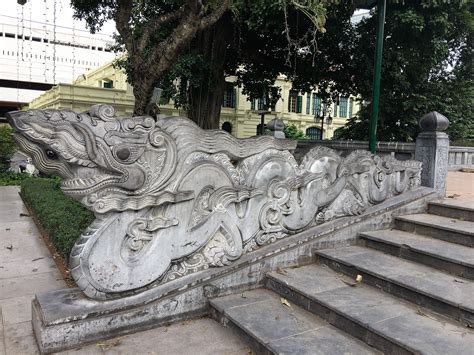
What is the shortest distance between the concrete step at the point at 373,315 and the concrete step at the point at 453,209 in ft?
6.07

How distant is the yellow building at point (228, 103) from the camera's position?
2652 cm

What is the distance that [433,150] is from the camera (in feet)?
16.6

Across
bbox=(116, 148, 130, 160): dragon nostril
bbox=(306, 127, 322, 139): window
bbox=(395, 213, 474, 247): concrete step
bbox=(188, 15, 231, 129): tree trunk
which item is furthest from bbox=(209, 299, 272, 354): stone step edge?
bbox=(306, 127, 322, 139): window

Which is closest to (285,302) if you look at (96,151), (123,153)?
(123,153)

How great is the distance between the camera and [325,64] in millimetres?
11695

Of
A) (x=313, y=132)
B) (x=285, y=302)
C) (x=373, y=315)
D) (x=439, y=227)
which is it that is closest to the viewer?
(x=373, y=315)

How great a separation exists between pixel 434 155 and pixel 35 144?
15.6 ft

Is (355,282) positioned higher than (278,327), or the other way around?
(355,282)

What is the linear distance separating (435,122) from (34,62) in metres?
52.6

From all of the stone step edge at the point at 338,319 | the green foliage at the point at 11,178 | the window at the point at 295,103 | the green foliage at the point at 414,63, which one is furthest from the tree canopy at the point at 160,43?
the window at the point at 295,103

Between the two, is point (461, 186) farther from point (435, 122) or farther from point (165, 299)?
point (165, 299)

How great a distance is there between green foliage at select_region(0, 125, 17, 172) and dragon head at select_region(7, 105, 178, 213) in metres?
14.4

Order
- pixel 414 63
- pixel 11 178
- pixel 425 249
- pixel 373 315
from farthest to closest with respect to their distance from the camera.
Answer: pixel 11 178
pixel 414 63
pixel 425 249
pixel 373 315

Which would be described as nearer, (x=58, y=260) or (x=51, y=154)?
(x=51, y=154)
